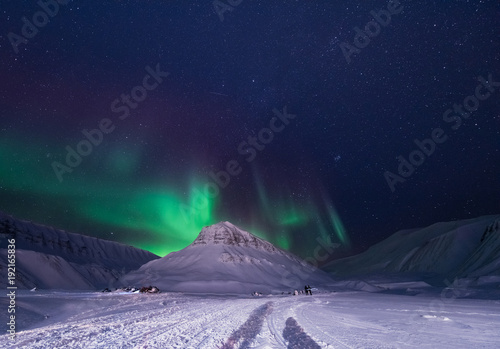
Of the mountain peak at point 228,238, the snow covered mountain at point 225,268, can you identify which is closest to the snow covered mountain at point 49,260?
the snow covered mountain at point 225,268

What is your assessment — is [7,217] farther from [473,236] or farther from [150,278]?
[473,236]

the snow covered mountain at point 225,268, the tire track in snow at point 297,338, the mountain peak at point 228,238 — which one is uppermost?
the mountain peak at point 228,238

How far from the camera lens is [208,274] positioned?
98.9m

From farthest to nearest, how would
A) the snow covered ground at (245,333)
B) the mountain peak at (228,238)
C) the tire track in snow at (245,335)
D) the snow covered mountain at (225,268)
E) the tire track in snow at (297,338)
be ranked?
the mountain peak at (228,238), the snow covered mountain at (225,268), the snow covered ground at (245,333), the tire track in snow at (245,335), the tire track in snow at (297,338)

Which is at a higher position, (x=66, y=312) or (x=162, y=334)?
(x=66, y=312)

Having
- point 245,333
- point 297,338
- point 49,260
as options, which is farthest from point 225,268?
point 297,338

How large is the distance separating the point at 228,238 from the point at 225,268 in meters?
35.2

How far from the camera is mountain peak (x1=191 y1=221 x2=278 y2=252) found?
140625 mm

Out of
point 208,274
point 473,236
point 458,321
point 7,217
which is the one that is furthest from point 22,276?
point 473,236

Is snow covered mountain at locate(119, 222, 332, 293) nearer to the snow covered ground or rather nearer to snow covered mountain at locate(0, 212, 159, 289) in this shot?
snow covered mountain at locate(0, 212, 159, 289)

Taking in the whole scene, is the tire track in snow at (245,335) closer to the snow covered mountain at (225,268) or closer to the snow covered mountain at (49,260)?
the snow covered mountain at (225,268)

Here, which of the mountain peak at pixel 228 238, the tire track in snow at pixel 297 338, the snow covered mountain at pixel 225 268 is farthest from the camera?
the mountain peak at pixel 228 238

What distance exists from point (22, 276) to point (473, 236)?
14045cm

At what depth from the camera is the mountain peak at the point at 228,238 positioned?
14062 cm
